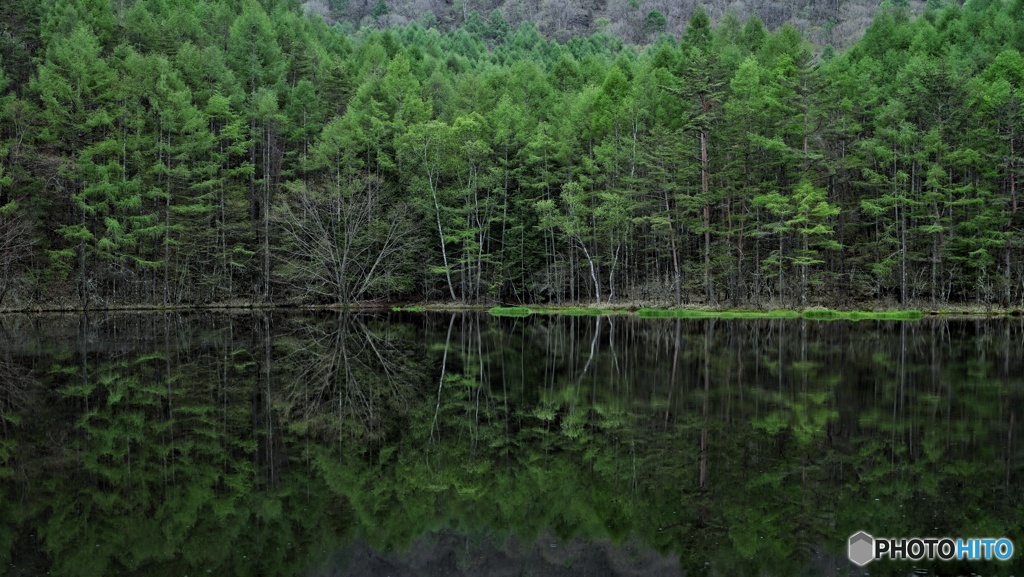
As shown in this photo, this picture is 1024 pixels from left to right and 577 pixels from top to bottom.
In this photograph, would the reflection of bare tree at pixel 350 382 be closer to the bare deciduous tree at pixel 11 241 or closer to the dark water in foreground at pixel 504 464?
the dark water in foreground at pixel 504 464

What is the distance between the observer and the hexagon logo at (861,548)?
288 inches

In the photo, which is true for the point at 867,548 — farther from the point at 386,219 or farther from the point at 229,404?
the point at 386,219

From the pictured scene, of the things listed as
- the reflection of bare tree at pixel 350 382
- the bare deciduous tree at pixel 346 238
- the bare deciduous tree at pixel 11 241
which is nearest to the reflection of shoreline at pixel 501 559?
the reflection of bare tree at pixel 350 382

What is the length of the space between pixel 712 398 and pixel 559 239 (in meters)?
39.9

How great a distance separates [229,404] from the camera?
15.2m

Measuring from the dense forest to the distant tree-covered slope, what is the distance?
74.3m

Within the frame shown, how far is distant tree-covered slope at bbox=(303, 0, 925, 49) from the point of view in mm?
133250

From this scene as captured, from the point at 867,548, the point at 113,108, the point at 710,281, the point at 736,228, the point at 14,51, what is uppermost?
the point at 14,51

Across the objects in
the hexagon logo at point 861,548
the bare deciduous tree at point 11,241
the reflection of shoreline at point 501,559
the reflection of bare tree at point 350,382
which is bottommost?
the reflection of shoreline at point 501,559

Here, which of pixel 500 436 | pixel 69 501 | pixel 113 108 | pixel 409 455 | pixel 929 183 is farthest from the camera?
pixel 113 108

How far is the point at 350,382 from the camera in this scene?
17938 mm

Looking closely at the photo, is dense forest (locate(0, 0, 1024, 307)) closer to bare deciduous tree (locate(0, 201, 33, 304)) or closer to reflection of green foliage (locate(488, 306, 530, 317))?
bare deciduous tree (locate(0, 201, 33, 304))

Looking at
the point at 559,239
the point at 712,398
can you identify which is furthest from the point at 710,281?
the point at 712,398

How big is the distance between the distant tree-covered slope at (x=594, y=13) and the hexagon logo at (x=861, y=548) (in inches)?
5048
